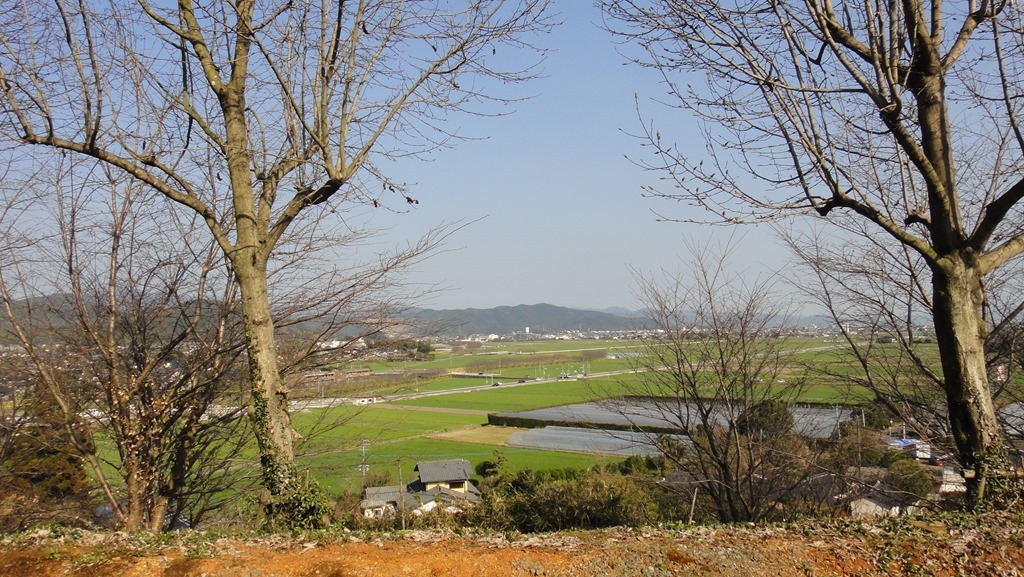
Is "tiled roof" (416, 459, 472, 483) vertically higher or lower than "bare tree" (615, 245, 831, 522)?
lower

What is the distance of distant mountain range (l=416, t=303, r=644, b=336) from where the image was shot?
28.2 feet

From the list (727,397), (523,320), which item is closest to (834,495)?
(727,397)

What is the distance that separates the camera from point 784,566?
360cm

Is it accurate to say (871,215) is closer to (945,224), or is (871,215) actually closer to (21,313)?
(945,224)

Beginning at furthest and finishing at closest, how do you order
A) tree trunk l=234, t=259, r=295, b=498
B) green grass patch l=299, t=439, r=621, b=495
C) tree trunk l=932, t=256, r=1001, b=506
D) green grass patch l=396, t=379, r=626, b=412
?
green grass patch l=396, t=379, r=626, b=412, green grass patch l=299, t=439, r=621, b=495, tree trunk l=234, t=259, r=295, b=498, tree trunk l=932, t=256, r=1001, b=506

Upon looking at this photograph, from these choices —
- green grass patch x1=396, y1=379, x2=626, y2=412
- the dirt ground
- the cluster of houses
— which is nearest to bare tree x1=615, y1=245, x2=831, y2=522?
the cluster of houses

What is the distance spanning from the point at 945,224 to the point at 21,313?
28.8 feet

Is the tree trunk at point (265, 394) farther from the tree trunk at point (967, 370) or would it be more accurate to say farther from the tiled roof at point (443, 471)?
the tiled roof at point (443, 471)

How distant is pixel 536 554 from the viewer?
11.9ft

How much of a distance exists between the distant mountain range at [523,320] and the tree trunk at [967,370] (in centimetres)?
526

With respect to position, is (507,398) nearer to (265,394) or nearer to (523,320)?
(523,320)

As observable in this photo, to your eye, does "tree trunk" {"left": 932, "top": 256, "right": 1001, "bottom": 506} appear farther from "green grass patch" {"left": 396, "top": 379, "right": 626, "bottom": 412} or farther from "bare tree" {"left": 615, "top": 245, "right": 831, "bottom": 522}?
"green grass patch" {"left": 396, "top": 379, "right": 626, "bottom": 412}

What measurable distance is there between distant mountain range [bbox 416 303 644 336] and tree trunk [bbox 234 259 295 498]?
11.3ft

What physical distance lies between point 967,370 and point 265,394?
4.58 metres
